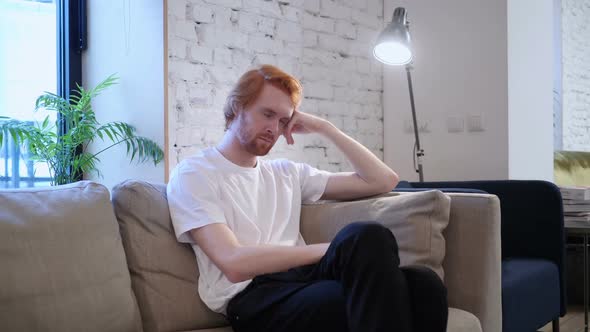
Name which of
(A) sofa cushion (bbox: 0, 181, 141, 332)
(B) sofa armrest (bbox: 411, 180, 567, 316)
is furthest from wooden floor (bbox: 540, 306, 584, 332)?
(A) sofa cushion (bbox: 0, 181, 141, 332)

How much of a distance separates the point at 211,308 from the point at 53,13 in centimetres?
195

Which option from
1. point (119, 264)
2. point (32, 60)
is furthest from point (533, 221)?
point (32, 60)

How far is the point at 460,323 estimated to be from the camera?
5.70 feet

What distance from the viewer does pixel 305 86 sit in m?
3.54

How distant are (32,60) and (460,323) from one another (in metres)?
2.28

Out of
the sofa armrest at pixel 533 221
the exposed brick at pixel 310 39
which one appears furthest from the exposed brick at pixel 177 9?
the sofa armrest at pixel 533 221

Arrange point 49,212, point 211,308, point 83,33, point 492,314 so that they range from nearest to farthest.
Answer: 1. point 49,212
2. point 211,308
3. point 492,314
4. point 83,33

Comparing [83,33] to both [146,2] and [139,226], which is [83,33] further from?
[139,226]

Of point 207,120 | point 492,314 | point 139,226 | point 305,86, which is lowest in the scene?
point 492,314

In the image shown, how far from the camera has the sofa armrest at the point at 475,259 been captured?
188 cm

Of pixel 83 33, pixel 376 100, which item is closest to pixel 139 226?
pixel 83 33

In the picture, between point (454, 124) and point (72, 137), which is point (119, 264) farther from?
point (454, 124)

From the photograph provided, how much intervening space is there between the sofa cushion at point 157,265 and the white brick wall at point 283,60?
1100 millimetres

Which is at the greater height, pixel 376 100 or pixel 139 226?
pixel 376 100
